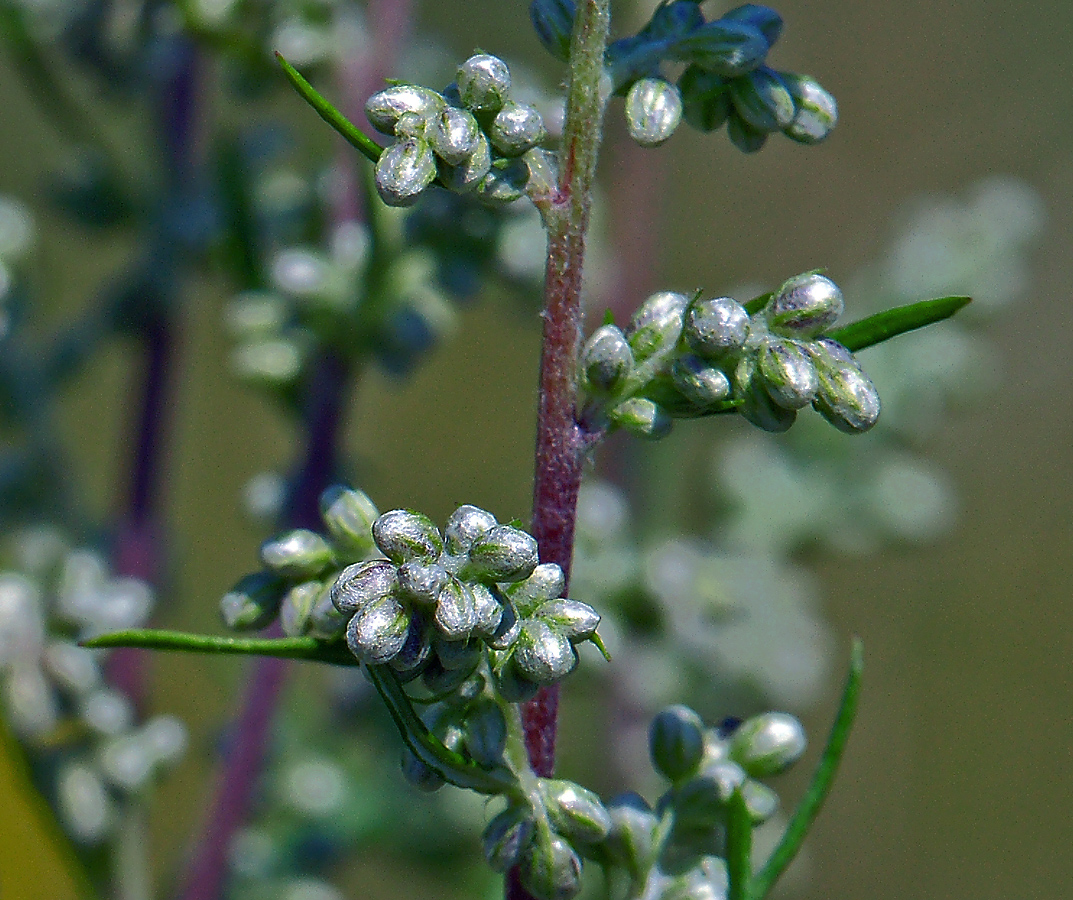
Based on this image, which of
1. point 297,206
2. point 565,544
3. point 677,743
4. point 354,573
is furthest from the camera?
point 297,206

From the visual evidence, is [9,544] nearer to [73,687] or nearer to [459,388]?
[73,687]

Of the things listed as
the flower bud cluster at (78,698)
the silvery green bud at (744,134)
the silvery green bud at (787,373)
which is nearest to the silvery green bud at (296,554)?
the silvery green bud at (787,373)

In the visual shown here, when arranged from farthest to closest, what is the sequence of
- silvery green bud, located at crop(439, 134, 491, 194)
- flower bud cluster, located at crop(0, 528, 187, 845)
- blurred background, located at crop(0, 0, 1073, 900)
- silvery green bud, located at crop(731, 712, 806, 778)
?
1. blurred background, located at crop(0, 0, 1073, 900)
2. flower bud cluster, located at crop(0, 528, 187, 845)
3. silvery green bud, located at crop(731, 712, 806, 778)
4. silvery green bud, located at crop(439, 134, 491, 194)

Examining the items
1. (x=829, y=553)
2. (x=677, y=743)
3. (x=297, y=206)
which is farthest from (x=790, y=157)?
(x=677, y=743)

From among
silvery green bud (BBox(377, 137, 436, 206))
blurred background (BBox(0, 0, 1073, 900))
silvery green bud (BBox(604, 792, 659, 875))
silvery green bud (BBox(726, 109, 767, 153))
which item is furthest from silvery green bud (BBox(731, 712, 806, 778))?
blurred background (BBox(0, 0, 1073, 900))

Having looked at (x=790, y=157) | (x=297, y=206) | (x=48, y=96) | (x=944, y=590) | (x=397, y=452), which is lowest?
(x=944, y=590)

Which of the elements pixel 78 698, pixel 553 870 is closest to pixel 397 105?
pixel 553 870

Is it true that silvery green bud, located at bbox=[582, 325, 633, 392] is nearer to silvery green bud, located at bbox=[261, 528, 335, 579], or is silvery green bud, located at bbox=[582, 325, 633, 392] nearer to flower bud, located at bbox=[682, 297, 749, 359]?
flower bud, located at bbox=[682, 297, 749, 359]
